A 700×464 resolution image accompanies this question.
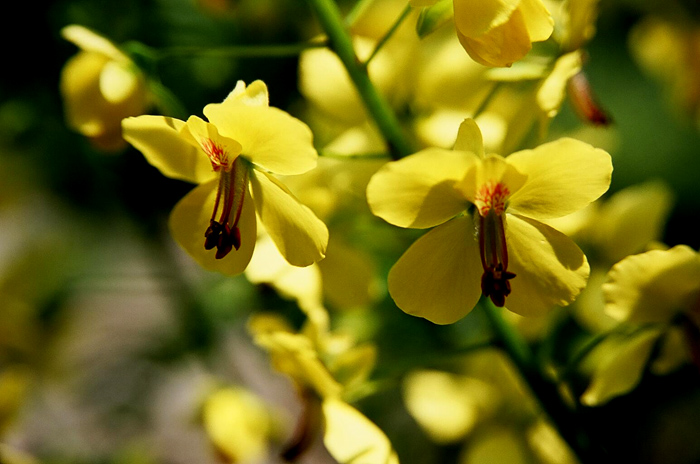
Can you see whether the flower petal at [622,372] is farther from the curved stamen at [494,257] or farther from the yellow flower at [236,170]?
the yellow flower at [236,170]

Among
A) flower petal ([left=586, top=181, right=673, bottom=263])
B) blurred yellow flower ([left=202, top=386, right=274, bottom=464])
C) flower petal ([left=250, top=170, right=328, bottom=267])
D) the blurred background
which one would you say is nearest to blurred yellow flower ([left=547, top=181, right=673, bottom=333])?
flower petal ([left=586, top=181, right=673, bottom=263])

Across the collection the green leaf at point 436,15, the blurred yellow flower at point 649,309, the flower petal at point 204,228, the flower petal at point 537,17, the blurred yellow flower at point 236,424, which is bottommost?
the blurred yellow flower at point 236,424

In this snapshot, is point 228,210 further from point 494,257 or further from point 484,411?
point 484,411

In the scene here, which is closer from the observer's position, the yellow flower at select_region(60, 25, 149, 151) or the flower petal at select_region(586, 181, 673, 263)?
the yellow flower at select_region(60, 25, 149, 151)

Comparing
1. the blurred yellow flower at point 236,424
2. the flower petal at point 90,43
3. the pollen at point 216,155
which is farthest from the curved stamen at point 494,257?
the blurred yellow flower at point 236,424

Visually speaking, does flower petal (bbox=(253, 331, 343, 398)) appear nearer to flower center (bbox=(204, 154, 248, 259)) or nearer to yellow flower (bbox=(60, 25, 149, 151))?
flower center (bbox=(204, 154, 248, 259))

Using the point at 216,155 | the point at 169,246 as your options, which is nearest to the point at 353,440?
the point at 216,155
